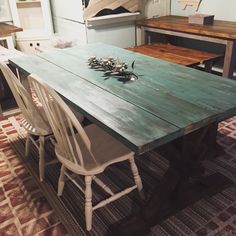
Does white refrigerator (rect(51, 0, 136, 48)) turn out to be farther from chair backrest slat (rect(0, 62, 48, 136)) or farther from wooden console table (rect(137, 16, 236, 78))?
chair backrest slat (rect(0, 62, 48, 136))

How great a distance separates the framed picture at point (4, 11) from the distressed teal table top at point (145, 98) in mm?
1978

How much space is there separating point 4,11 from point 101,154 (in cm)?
309

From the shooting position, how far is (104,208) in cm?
183

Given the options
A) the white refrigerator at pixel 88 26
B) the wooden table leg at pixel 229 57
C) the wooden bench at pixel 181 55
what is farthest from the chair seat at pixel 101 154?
the white refrigerator at pixel 88 26

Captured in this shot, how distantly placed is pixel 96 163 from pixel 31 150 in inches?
44.7

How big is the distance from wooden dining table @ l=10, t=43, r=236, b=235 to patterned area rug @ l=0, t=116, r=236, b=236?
11cm

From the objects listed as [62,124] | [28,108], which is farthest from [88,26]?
[62,124]

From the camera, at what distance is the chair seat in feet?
5.06

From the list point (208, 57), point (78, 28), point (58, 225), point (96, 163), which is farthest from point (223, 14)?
point (58, 225)

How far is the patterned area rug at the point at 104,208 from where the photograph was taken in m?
1.68

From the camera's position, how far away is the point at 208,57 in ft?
10.7

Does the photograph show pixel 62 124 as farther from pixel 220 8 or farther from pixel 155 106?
pixel 220 8

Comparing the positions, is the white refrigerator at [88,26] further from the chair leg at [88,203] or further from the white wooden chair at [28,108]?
the chair leg at [88,203]

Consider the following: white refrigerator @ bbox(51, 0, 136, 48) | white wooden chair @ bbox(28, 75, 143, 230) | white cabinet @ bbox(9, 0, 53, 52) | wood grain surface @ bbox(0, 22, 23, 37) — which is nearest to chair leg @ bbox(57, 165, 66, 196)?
white wooden chair @ bbox(28, 75, 143, 230)
